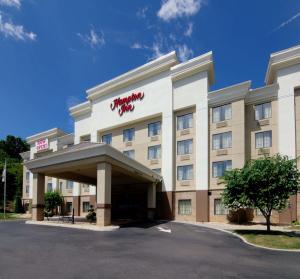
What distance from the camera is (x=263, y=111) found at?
102 feet

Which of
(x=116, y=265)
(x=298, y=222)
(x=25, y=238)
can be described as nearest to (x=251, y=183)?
(x=298, y=222)

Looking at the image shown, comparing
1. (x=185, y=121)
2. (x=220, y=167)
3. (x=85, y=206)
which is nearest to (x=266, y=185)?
(x=220, y=167)

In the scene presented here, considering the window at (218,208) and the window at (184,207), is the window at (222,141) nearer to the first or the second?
the window at (218,208)

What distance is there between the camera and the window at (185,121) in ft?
113

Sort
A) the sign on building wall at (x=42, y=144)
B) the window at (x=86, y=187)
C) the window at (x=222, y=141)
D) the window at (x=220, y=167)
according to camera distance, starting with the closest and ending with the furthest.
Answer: the window at (x=220, y=167) → the window at (x=222, y=141) → the window at (x=86, y=187) → the sign on building wall at (x=42, y=144)

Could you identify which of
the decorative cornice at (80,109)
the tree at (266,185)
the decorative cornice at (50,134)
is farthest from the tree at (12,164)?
the tree at (266,185)

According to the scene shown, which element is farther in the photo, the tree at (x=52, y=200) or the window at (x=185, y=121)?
the tree at (x=52, y=200)

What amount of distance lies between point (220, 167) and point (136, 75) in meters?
15.4

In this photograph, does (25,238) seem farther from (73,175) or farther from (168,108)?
(168,108)

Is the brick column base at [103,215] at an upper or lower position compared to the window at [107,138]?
lower

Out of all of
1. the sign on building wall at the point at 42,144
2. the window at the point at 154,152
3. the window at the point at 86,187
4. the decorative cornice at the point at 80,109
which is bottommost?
the window at the point at 86,187

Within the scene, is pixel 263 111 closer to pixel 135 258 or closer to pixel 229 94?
pixel 229 94

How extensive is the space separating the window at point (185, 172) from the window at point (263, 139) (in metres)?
7.29

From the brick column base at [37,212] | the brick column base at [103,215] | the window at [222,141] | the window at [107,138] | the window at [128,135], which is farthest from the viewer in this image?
the window at [107,138]
